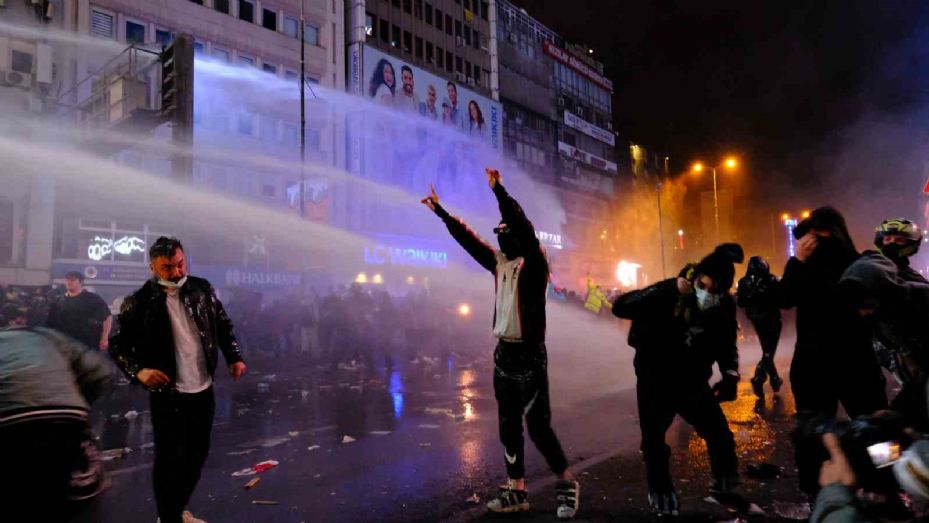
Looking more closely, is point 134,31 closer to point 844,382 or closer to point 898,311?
point 844,382

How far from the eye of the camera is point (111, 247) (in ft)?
76.3

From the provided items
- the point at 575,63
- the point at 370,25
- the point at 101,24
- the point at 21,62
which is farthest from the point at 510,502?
the point at 575,63

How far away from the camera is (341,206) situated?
124 feet

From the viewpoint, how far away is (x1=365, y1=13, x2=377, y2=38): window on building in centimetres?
4111

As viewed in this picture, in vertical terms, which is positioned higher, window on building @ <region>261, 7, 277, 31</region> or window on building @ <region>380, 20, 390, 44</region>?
window on building @ <region>380, 20, 390, 44</region>

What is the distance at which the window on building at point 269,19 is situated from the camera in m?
34.5

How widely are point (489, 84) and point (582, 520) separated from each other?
5116 centimetres

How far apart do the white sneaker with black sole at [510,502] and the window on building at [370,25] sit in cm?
4099

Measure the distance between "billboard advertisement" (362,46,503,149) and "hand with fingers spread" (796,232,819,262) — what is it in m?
38.1

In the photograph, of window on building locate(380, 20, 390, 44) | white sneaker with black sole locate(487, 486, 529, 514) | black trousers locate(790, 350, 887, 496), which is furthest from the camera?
window on building locate(380, 20, 390, 44)

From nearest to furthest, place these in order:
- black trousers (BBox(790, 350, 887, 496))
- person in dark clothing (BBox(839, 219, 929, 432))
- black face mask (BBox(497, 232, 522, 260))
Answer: person in dark clothing (BBox(839, 219, 929, 432)) < black trousers (BBox(790, 350, 887, 496)) < black face mask (BBox(497, 232, 522, 260))

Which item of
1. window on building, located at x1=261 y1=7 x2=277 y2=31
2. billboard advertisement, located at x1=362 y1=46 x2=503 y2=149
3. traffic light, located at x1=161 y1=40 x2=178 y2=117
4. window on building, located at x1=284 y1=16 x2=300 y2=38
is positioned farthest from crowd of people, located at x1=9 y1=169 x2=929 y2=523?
billboard advertisement, located at x1=362 y1=46 x2=503 y2=149

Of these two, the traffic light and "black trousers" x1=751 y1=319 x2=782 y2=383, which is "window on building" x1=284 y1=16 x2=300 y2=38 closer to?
the traffic light

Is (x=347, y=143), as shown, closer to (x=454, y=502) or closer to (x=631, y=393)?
(x=631, y=393)
